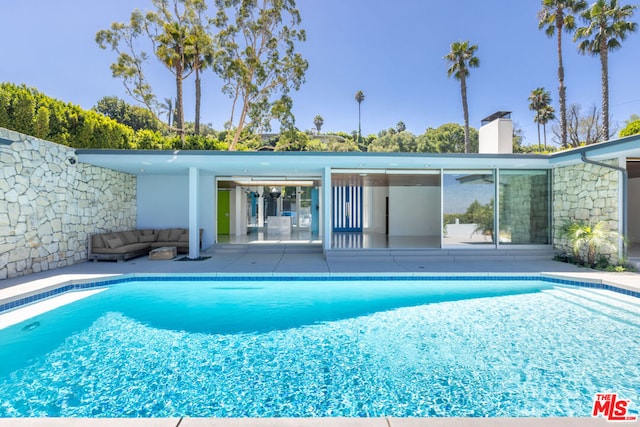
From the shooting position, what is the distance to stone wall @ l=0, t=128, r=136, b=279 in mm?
6336

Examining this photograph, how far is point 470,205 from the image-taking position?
9.45 metres

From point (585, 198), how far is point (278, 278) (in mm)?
7832

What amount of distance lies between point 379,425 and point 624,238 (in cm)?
848

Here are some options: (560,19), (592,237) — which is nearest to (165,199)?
(592,237)

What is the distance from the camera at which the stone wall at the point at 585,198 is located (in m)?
7.53

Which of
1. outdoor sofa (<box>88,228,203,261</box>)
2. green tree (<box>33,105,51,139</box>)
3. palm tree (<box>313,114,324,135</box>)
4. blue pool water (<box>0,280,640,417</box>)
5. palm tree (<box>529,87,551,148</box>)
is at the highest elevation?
palm tree (<box>313,114,324,135</box>)

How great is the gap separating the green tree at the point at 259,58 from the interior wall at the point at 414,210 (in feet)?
28.9

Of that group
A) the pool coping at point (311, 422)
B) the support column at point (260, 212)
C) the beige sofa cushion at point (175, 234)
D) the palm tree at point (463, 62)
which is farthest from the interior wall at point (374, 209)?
the pool coping at point (311, 422)

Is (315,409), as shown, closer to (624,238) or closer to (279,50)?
(624,238)

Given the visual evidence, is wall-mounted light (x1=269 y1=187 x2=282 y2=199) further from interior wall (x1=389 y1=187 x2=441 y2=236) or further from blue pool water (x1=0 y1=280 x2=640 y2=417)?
blue pool water (x1=0 y1=280 x2=640 y2=417)

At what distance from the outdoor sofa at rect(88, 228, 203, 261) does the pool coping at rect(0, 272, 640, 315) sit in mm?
1923

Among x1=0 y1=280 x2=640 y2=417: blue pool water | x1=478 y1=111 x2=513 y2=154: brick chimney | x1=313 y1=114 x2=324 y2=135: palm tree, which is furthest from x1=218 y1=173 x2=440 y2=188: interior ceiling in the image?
x1=313 y1=114 x2=324 y2=135: palm tree

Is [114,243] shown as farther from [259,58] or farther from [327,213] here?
[259,58]

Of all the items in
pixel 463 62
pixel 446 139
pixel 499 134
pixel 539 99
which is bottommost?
pixel 499 134
